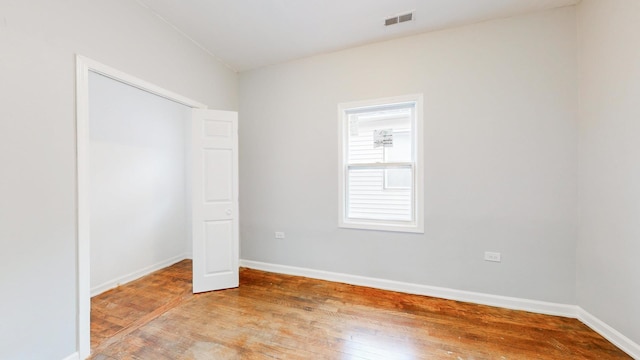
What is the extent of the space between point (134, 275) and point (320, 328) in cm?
282

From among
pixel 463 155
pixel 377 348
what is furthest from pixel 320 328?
pixel 463 155

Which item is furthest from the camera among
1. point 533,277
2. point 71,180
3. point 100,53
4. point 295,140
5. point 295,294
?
point 295,140

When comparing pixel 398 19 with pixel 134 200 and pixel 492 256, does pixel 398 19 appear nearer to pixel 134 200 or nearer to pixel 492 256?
pixel 492 256

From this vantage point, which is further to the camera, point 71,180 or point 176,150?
point 176,150

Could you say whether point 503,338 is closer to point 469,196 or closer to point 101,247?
point 469,196

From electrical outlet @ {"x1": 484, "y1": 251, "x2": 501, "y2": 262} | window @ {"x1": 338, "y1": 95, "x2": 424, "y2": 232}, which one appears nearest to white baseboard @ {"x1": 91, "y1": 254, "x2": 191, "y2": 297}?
window @ {"x1": 338, "y1": 95, "x2": 424, "y2": 232}

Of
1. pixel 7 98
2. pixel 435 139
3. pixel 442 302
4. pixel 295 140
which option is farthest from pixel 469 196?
pixel 7 98

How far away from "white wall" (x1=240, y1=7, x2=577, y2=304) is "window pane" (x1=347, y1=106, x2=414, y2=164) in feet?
0.78

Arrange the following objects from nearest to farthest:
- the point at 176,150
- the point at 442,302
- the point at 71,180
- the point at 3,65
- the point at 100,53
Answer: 1. the point at 3,65
2. the point at 71,180
3. the point at 100,53
4. the point at 442,302
5. the point at 176,150

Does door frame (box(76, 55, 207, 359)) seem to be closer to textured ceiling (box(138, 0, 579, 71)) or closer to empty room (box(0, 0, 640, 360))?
empty room (box(0, 0, 640, 360))

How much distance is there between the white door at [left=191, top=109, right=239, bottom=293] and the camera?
2.75m

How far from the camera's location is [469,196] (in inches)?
98.7

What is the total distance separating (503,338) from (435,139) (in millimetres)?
1958

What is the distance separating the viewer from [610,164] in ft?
6.23
